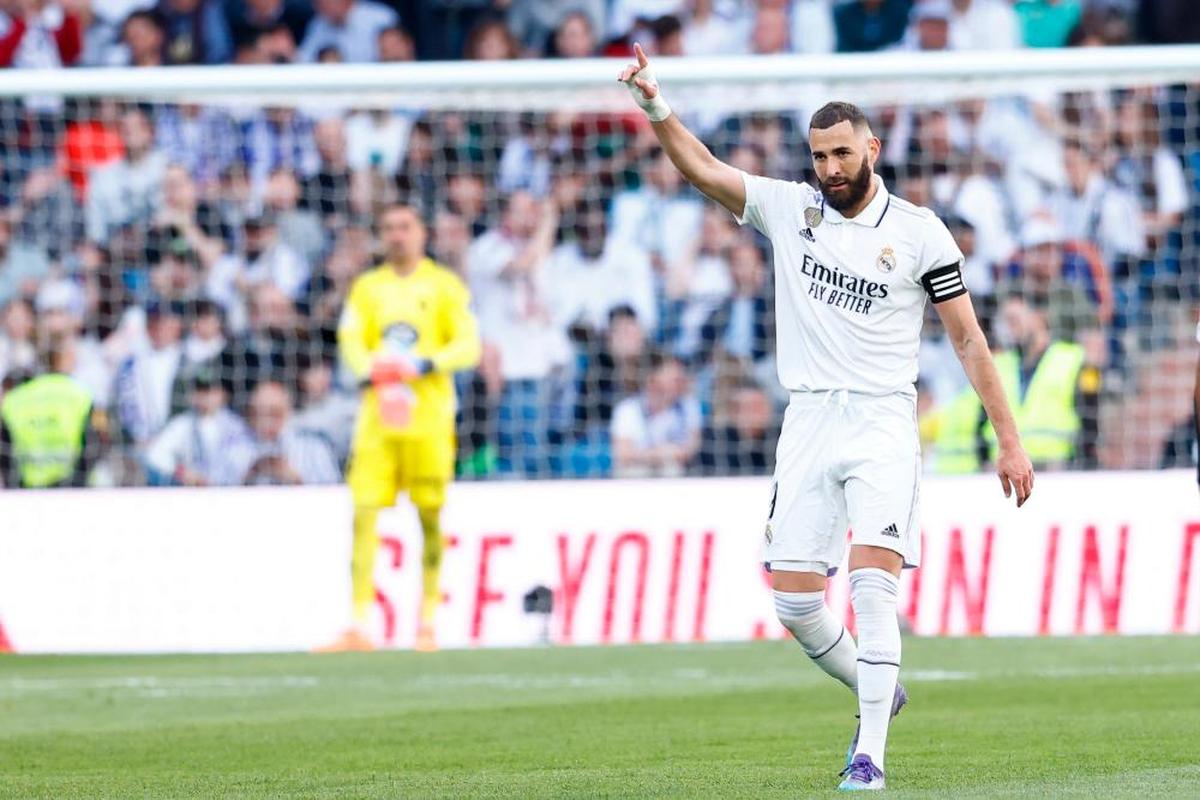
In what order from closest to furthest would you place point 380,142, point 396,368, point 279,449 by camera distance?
point 396,368 < point 279,449 < point 380,142

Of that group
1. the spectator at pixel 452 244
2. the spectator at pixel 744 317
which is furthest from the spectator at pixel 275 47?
the spectator at pixel 744 317

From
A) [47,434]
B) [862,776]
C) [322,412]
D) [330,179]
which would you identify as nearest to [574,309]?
[322,412]

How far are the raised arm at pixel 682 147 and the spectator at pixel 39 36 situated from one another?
1244 centimetres

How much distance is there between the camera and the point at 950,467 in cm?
1581

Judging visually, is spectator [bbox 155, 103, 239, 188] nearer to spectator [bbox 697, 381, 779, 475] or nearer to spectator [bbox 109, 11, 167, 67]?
spectator [bbox 109, 11, 167, 67]

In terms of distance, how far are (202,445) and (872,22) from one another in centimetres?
651

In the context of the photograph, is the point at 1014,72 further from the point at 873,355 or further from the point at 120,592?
the point at 873,355

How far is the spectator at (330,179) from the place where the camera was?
696 inches

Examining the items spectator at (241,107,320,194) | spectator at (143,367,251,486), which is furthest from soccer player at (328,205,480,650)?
spectator at (241,107,320,194)

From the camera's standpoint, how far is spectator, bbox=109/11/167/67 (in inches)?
765

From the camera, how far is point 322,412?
16891mm

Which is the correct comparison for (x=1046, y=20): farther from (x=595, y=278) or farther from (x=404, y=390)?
(x=404, y=390)

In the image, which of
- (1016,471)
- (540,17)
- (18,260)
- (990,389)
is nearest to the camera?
(1016,471)

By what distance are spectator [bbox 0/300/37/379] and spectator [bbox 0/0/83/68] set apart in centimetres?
329
